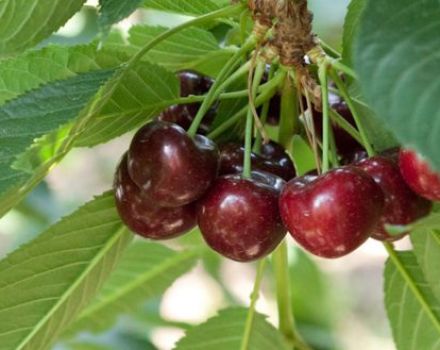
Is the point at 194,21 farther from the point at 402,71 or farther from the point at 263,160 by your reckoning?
the point at 402,71

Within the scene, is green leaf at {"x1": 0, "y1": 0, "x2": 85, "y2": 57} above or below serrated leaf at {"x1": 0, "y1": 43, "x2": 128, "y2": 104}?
above

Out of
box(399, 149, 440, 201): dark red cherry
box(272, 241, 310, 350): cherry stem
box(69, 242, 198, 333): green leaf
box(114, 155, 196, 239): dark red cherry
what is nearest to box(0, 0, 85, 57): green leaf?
box(114, 155, 196, 239): dark red cherry

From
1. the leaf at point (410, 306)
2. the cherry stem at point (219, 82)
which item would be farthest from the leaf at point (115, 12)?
the leaf at point (410, 306)

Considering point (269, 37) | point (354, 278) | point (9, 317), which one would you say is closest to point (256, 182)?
point (269, 37)

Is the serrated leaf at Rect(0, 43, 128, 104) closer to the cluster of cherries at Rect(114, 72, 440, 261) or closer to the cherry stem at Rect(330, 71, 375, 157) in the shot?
the cluster of cherries at Rect(114, 72, 440, 261)

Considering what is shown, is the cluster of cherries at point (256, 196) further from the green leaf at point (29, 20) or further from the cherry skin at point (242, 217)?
the green leaf at point (29, 20)

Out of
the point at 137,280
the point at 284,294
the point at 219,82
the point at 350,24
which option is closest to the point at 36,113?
the point at 219,82
